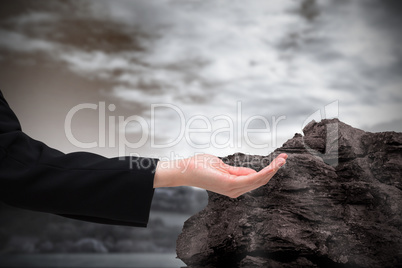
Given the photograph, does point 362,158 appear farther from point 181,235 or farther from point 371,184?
point 181,235

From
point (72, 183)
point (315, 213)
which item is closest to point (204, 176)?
point (72, 183)

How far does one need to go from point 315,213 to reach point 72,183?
2.36m

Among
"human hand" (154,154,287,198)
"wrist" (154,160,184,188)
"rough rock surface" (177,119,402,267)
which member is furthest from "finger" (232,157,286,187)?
"rough rock surface" (177,119,402,267)

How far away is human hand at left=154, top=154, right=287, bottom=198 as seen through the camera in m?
1.10

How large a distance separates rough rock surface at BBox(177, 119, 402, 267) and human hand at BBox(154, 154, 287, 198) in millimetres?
1787

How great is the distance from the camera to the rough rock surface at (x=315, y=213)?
2.85 meters

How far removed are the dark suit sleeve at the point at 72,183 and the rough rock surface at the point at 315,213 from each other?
1.95 metres

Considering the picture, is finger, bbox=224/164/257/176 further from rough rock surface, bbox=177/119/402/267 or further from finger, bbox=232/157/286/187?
rough rock surface, bbox=177/119/402/267

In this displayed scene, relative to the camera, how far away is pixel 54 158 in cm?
111

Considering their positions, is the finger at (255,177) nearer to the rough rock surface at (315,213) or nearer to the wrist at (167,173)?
the wrist at (167,173)

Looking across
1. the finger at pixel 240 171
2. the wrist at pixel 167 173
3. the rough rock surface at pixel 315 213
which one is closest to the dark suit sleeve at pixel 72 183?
the wrist at pixel 167 173

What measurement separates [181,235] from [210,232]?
0.31 metres

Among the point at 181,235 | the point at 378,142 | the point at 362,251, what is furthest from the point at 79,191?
the point at 378,142

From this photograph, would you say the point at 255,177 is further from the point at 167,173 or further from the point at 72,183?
the point at 72,183
